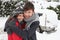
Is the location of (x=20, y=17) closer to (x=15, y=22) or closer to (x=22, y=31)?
(x=15, y=22)

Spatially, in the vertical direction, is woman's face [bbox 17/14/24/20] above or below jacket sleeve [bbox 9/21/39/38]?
above

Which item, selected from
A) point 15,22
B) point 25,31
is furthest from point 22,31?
point 15,22

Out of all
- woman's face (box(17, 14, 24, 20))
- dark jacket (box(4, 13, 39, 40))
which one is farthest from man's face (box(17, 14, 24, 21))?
dark jacket (box(4, 13, 39, 40))

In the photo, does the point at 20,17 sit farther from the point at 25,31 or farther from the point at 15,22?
the point at 25,31

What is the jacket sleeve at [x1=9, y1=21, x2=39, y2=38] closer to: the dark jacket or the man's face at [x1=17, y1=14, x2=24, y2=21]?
the dark jacket

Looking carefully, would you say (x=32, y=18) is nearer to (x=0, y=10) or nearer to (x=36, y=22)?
(x=36, y=22)

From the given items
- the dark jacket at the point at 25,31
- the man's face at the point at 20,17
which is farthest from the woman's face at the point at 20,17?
the dark jacket at the point at 25,31

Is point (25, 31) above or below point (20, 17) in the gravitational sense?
below

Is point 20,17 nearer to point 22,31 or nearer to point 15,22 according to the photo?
point 15,22

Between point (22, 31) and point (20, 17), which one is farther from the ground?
point (20, 17)

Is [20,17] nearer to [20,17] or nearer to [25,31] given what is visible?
[20,17]

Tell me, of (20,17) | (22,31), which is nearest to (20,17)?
(20,17)

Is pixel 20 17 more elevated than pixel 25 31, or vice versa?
pixel 20 17

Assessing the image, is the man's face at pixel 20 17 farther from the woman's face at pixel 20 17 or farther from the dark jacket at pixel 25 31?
Answer: the dark jacket at pixel 25 31
